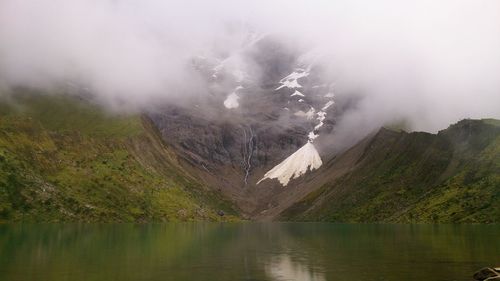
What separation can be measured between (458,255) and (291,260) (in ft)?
98.8

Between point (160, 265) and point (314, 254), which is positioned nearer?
point (160, 265)

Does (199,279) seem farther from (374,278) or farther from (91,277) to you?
(374,278)

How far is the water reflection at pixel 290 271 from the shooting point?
6594 cm

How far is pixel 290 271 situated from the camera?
74.0 m

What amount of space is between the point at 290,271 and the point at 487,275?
85.5 feet

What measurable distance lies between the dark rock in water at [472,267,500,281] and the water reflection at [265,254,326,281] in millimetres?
17564

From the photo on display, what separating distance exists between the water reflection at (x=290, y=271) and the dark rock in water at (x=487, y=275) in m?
17.6

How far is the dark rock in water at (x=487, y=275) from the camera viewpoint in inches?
2258

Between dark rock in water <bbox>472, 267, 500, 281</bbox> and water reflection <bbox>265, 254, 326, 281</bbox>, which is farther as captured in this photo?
water reflection <bbox>265, 254, 326, 281</bbox>

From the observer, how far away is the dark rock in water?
57347 millimetres

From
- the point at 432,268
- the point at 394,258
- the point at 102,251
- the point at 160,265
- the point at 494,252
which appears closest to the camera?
the point at 432,268

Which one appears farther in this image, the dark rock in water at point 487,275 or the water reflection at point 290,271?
the water reflection at point 290,271

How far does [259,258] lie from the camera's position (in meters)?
94.8

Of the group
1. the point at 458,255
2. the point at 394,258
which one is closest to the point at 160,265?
the point at 394,258
